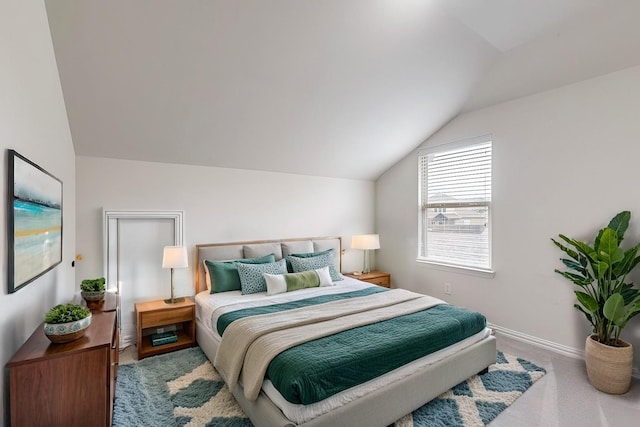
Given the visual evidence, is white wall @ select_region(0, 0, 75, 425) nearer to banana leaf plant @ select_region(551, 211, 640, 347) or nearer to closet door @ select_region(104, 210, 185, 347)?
closet door @ select_region(104, 210, 185, 347)

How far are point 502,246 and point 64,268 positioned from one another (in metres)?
4.20

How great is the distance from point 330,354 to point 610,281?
2381 mm

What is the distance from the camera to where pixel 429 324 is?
2.32 meters

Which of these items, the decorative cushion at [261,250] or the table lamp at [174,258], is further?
the decorative cushion at [261,250]

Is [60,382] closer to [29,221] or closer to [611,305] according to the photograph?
[29,221]

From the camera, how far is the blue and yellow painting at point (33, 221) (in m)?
1.49

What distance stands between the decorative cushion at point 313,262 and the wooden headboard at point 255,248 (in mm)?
224

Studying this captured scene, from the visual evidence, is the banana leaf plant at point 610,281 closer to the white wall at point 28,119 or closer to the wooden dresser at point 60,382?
the wooden dresser at point 60,382

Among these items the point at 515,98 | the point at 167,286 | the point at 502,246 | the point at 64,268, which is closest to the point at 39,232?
the point at 64,268

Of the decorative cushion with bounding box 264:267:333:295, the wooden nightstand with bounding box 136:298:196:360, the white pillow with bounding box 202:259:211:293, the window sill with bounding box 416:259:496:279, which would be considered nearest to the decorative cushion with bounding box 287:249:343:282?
the decorative cushion with bounding box 264:267:333:295

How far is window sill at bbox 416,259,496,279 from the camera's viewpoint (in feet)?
11.8

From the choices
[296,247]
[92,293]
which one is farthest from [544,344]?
[92,293]

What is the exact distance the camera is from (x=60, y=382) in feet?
5.08

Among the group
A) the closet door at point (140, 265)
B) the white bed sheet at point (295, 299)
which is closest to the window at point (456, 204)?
the white bed sheet at point (295, 299)
